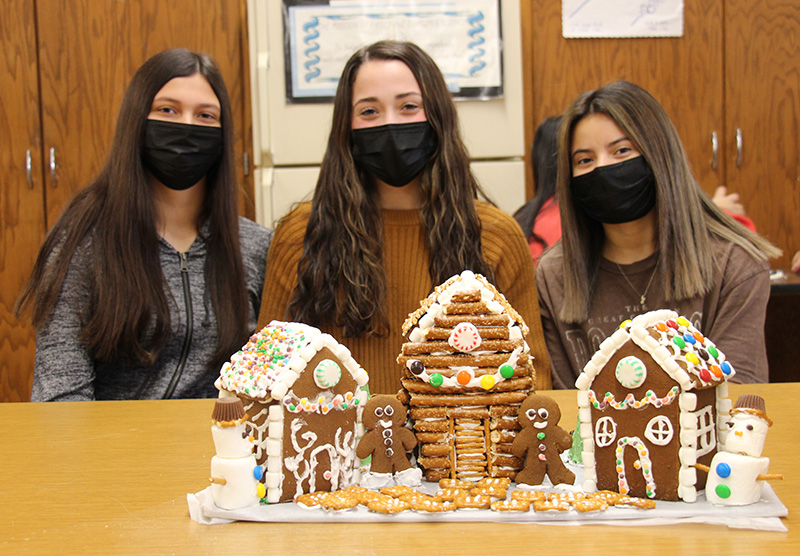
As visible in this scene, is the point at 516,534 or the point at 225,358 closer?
the point at 516,534

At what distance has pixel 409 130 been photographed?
1.60 meters

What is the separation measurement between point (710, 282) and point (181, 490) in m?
1.22

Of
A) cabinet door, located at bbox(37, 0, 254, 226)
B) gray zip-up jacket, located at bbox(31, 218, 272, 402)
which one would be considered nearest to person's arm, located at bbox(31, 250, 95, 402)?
gray zip-up jacket, located at bbox(31, 218, 272, 402)

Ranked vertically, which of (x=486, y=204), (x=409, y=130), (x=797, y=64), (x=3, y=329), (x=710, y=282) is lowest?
(x=3, y=329)

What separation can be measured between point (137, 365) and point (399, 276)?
663 millimetres

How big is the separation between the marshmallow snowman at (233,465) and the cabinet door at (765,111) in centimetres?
303

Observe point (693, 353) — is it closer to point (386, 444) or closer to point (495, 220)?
point (386, 444)

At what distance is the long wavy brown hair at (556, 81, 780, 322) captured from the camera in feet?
5.33

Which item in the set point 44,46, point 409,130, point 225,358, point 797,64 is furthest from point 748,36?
point 44,46

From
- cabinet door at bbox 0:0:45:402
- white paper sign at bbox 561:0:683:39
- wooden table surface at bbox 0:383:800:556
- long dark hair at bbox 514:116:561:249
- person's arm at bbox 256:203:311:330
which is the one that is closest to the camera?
wooden table surface at bbox 0:383:800:556

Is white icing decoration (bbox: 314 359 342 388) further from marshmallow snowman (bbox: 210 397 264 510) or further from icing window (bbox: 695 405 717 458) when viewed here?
icing window (bbox: 695 405 717 458)

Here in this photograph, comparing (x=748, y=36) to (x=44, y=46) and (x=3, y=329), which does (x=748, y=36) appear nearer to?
(x=44, y=46)

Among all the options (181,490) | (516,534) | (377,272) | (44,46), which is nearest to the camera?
(516,534)

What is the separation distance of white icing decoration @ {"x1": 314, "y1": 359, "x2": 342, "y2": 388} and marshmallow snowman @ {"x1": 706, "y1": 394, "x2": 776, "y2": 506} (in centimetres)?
48
